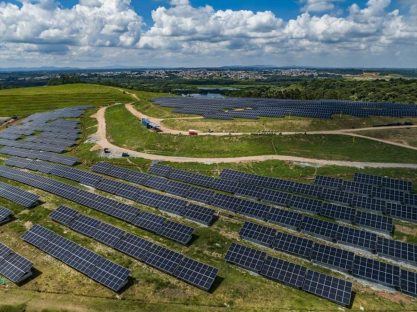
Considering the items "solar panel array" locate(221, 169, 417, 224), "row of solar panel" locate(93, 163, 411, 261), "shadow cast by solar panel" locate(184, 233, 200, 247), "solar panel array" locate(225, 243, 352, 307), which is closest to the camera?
"solar panel array" locate(225, 243, 352, 307)

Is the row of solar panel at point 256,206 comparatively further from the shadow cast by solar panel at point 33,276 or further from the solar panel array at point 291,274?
the shadow cast by solar panel at point 33,276

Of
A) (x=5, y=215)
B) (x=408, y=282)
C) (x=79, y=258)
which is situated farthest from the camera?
(x=5, y=215)

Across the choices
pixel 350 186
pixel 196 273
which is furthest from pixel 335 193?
pixel 196 273

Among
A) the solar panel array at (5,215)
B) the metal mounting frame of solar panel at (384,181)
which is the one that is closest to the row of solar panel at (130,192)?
the solar panel array at (5,215)

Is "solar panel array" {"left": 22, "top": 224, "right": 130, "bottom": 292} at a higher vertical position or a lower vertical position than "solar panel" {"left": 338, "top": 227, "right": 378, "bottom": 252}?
lower

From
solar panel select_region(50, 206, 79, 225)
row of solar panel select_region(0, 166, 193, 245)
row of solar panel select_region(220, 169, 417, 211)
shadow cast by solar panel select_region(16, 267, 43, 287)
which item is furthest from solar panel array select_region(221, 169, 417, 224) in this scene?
shadow cast by solar panel select_region(16, 267, 43, 287)

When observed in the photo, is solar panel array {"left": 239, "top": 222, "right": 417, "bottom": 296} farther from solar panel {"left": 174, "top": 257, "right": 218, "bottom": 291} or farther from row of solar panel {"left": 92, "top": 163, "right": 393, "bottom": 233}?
solar panel {"left": 174, "top": 257, "right": 218, "bottom": 291}

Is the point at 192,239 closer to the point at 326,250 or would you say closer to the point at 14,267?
the point at 326,250

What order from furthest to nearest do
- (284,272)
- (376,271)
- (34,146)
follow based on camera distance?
(34,146), (284,272), (376,271)
